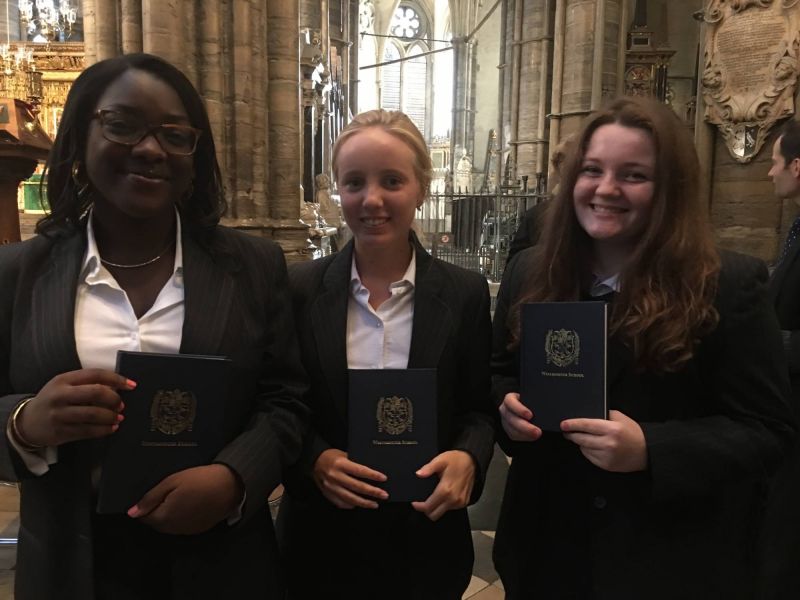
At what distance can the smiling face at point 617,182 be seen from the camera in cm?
138

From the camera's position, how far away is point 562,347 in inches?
52.5

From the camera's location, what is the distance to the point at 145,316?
4.10ft

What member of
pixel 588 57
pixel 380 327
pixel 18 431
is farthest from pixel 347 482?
pixel 588 57

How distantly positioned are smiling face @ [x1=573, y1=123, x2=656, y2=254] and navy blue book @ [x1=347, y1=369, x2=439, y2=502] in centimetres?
55

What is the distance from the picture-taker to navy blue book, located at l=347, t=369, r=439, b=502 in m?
1.35

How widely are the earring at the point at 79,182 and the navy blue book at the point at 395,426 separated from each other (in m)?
0.71

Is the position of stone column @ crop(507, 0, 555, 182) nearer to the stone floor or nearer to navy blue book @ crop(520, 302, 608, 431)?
the stone floor

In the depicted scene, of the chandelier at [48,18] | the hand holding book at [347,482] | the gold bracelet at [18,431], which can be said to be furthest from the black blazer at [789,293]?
the chandelier at [48,18]

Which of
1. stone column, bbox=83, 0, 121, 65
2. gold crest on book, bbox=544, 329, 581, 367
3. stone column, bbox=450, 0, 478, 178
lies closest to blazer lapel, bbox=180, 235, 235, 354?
gold crest on book, bbox=544, 329, 581, 367

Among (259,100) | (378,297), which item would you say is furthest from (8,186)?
(378,297)

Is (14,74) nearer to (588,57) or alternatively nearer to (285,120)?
(285,120)

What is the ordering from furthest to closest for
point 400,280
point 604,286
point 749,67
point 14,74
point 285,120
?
point 14,74 < point 749,67 < point 285,120 < point 400,280 < point 604,286

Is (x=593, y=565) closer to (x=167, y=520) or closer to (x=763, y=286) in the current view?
(x=763, y=286)

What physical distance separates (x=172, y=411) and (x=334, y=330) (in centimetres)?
49
